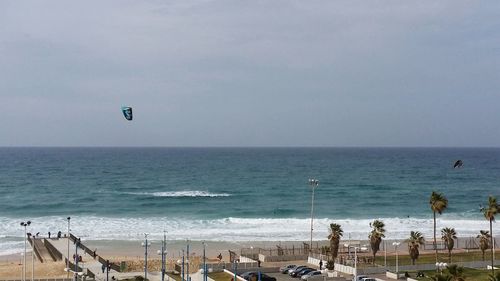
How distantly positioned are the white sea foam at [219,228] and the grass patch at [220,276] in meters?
26.9

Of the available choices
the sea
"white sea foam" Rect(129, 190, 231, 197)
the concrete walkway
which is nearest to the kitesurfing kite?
the concrete walkway

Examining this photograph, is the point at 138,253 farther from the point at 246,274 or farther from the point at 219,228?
the point at 246,274

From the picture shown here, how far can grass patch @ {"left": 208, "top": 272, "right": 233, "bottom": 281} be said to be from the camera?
143ft

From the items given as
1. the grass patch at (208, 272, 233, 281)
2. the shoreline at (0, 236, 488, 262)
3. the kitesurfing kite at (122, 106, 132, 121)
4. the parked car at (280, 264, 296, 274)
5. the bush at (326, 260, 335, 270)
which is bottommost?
the shoreline at (0, 236, 488, 262)

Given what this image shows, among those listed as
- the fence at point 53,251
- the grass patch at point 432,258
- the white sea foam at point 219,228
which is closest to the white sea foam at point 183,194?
the white sea foam at point 219,228

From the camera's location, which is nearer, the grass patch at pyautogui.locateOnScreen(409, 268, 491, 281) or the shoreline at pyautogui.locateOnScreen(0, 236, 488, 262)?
the grass patch at pyautogui.locateOnScreen(409, 268, 491, 281)

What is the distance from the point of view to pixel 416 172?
184 m

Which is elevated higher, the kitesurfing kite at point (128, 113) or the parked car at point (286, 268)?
the kitesurfing kite at point (128, 113)

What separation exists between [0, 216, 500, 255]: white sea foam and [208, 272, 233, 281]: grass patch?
26870mm

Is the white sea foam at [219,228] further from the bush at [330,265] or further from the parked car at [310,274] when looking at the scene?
the parked car at [310,274]

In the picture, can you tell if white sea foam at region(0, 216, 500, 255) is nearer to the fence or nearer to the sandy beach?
the sandy beach

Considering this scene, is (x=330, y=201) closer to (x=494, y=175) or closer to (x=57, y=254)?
(x=57, y=254)

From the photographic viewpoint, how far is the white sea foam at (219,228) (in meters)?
73.8

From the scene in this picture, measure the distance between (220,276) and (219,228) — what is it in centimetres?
3705
